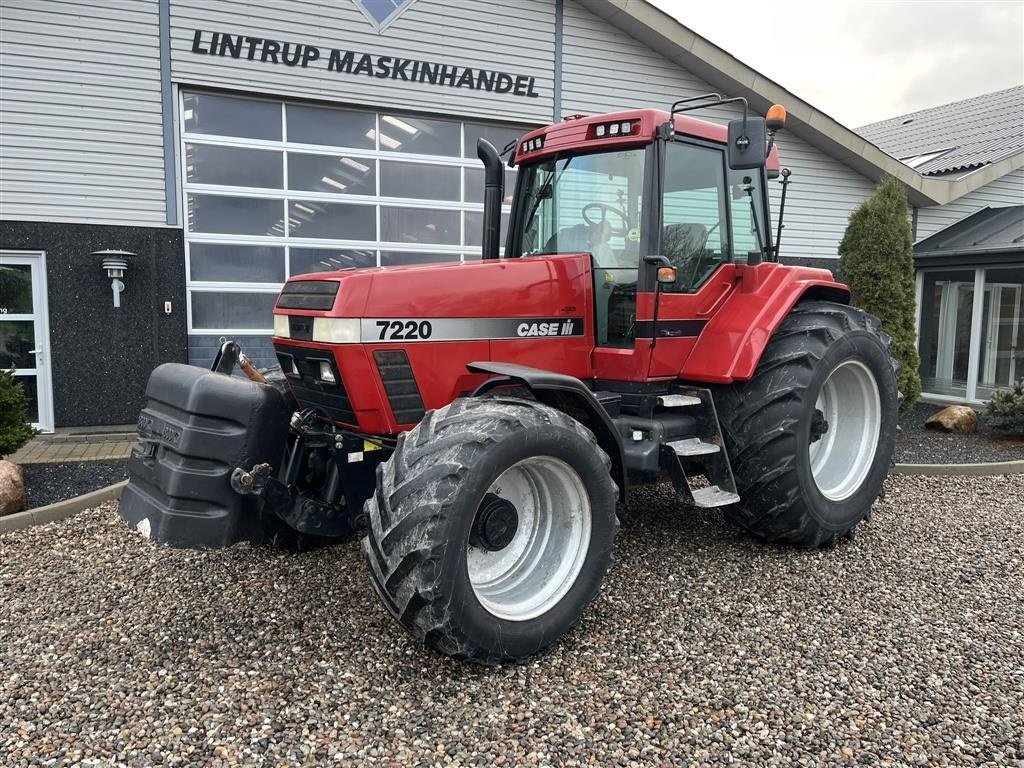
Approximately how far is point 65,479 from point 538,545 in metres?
4.49

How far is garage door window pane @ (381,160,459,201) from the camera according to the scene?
351 inches

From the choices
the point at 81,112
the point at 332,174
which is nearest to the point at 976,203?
the point at 332,174

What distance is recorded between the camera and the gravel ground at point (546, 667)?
2531 mm

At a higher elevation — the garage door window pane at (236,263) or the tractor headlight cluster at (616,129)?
the tractor headlight cluster at (616,129)

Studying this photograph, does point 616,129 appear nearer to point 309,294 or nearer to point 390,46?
point 309,294

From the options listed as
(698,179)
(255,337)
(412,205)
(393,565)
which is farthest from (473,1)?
(393,565)

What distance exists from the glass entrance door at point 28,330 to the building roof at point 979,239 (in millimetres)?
11545

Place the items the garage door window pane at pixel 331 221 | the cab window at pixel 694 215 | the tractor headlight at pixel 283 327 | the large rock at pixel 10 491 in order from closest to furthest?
the tractor headlight at pixel 283 327 < the cab window at pixel 694 215 < the large rock at pixel 10 491 < the garage door window pane at pixel 331 221

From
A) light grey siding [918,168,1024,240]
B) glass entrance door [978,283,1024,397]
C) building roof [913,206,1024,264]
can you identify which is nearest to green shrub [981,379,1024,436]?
building roof [913,206,1024,264]

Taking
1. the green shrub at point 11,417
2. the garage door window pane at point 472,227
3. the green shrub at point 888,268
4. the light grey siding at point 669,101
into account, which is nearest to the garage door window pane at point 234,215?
the garage door window pane at point 472,227

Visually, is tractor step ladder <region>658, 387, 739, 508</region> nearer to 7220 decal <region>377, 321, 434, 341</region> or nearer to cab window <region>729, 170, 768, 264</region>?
cab window <region>729, 170, 768, 264</region>

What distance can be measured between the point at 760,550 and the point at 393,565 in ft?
8.41

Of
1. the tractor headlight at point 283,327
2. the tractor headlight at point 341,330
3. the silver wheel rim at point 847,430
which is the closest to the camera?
the tractor headlight at point 341,330

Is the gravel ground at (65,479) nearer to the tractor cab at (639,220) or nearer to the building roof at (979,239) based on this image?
the tractor cab at (639,220)
